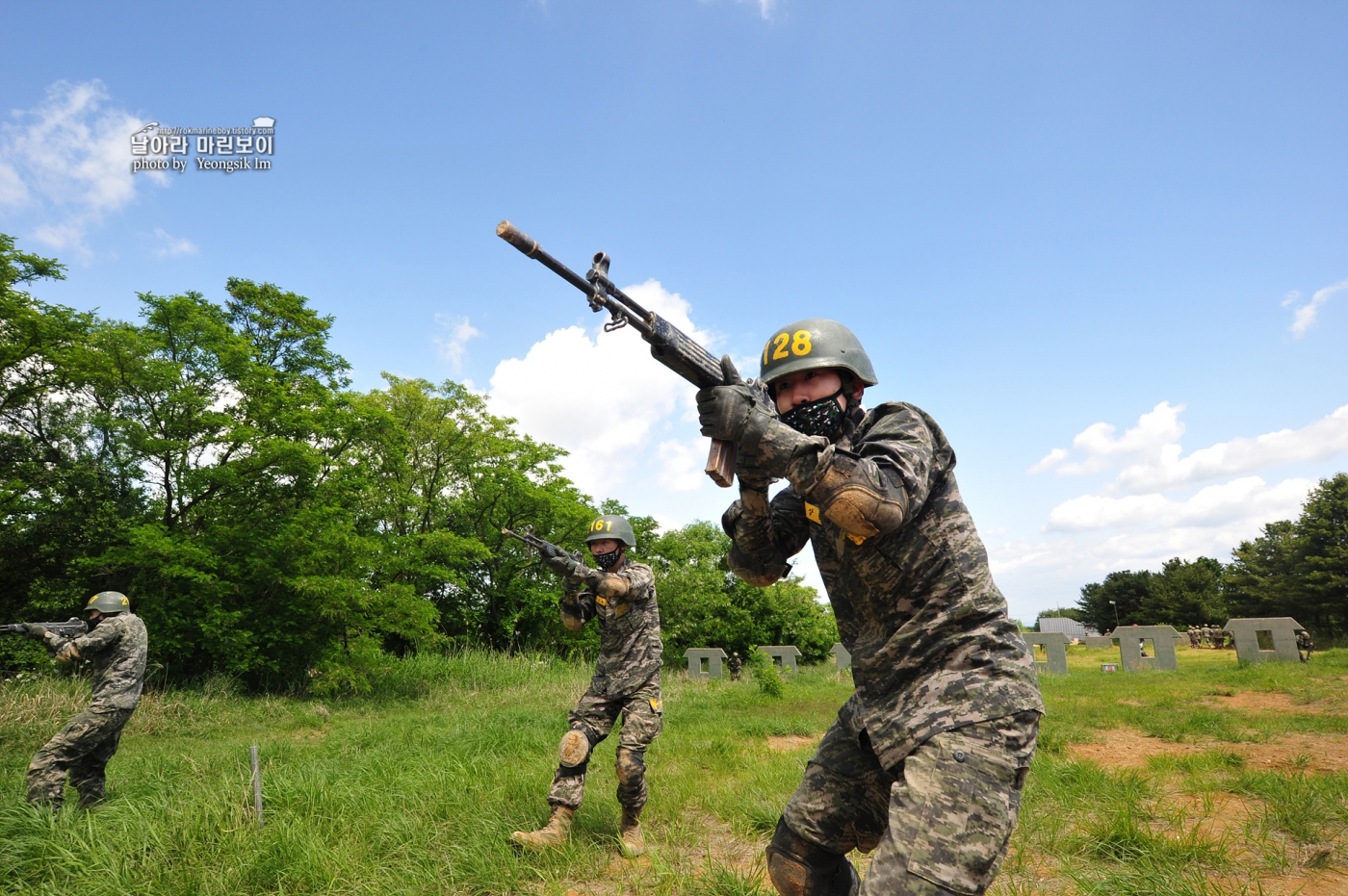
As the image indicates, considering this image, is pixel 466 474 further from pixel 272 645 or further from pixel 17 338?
pixel 17 338

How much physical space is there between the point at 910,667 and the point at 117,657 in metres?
8.12

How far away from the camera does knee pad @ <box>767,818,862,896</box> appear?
2.55m

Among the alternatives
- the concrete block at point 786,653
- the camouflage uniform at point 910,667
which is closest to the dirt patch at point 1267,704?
the camouflage uniform at point 910,667

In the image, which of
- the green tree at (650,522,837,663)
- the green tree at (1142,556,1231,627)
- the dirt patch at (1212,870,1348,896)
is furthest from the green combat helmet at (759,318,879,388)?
the green tree at (1142,556,1231,627)

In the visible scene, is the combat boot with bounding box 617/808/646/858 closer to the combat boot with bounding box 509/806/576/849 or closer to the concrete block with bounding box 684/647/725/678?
the combat boot with bounding box 509/806/576/849

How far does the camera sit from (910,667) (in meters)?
2.38

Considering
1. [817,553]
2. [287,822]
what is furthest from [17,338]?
[817,553]

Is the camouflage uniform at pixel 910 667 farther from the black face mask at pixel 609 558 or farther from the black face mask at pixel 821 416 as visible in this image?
the black face mask at pixel 609 558

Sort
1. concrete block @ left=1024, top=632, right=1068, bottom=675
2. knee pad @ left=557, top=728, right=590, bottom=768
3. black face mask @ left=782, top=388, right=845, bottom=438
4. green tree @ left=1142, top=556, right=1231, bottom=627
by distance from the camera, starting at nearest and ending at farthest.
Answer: black face mask @ left=782, top=388, right=845, bottom=438
knee pad @ left=557, top=728, right=590, bottom=768
concrete block @ left=1024, top=632, right=1068, bottom=675
green tree @ left=1142, top=556, right=1231, bottom=627

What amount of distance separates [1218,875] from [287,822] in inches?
227

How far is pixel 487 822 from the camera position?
505cm

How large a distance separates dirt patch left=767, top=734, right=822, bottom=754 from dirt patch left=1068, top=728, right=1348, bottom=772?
296cm

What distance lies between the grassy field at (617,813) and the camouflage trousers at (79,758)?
0.70ft

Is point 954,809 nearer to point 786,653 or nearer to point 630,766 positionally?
point 630,766
